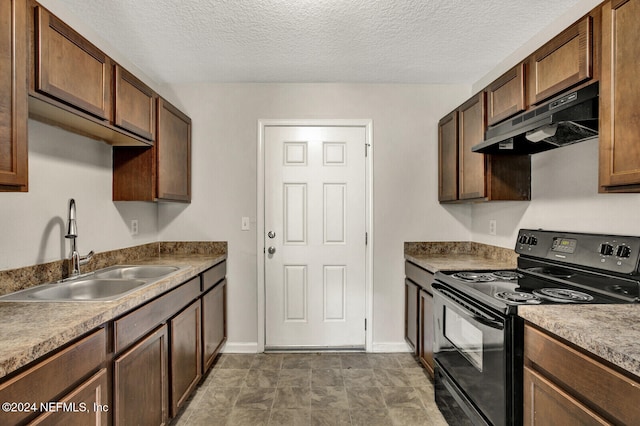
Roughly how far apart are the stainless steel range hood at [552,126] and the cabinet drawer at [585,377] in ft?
2.99

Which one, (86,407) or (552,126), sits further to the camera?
(552,126)

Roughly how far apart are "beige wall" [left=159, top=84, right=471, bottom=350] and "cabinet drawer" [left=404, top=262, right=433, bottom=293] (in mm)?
103

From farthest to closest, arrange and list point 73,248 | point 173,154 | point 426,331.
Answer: point 173,154 < point 426,331 < point 73,248

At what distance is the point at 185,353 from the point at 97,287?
644 mm

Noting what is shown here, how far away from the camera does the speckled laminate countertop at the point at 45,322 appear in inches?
36.4

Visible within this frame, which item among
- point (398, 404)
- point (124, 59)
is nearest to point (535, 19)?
point (398, 404)

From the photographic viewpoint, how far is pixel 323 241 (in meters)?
3.05

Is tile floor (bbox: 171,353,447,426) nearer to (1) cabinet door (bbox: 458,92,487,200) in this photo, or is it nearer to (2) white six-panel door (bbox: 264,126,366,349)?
(2) white six-panel door (bbox: 264,126,366,349)

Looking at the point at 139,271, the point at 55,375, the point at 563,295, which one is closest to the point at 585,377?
the point at 563,295

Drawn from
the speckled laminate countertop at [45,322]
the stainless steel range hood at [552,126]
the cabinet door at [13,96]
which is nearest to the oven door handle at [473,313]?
the stainless steel range hood at [552,126]

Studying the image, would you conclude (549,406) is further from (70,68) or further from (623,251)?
(70,68)

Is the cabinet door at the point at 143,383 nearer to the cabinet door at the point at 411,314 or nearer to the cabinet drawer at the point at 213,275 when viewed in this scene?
the cabinet drawer at the point at 213,275

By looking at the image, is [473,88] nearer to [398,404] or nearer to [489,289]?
[489,289]

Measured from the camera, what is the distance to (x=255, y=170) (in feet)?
9.92
